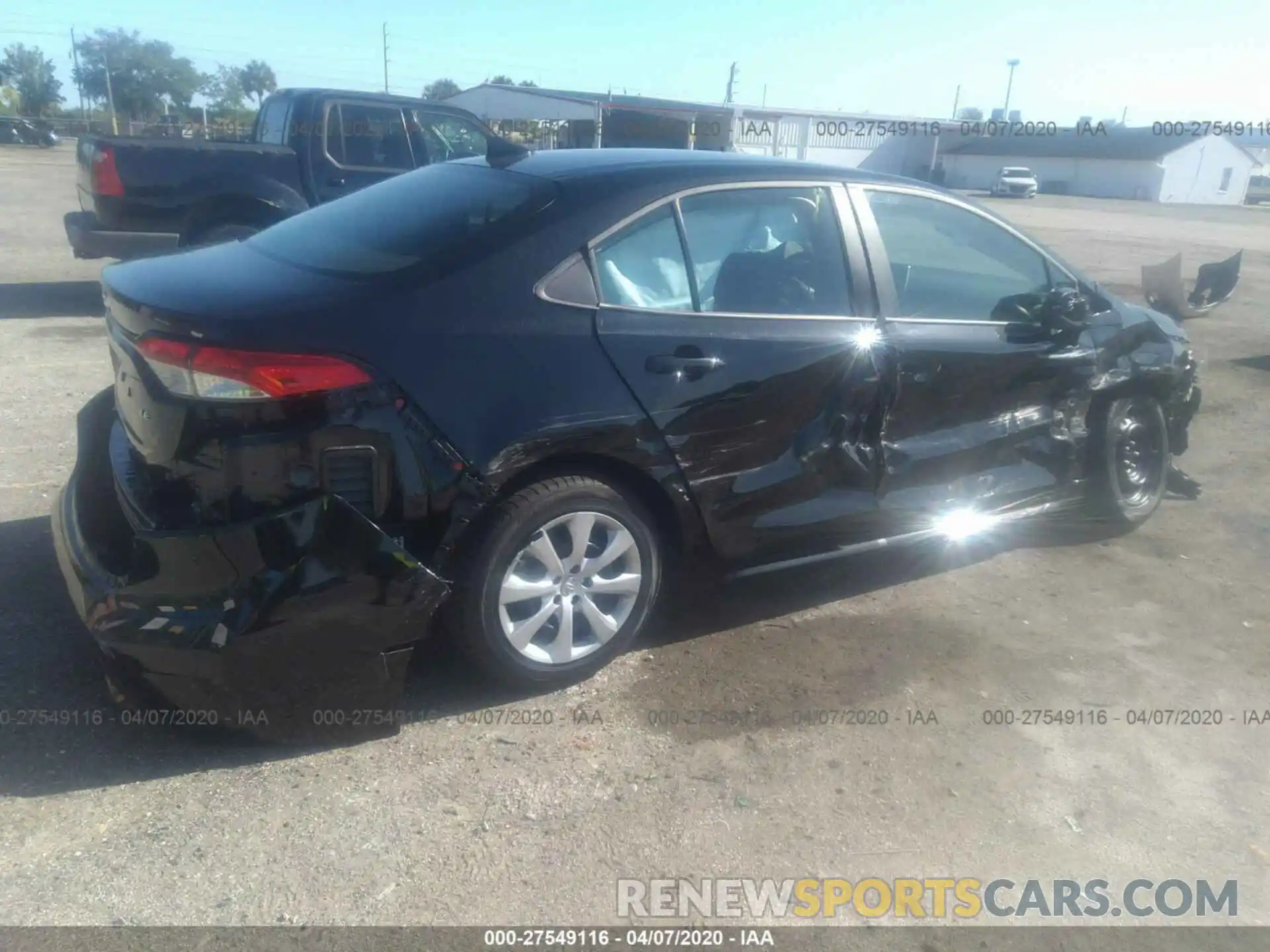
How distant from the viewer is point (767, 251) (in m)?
3.81

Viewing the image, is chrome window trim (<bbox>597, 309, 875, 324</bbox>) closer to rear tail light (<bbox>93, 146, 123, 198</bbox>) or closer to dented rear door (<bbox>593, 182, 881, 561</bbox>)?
dented rear door (<bbox>593, 182, 881, 561</bbox>)

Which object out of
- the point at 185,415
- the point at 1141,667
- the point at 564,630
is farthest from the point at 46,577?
the point at 1141,667

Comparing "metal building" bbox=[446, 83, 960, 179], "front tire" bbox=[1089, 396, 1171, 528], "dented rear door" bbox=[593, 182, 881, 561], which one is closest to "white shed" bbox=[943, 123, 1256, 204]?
"metal building" bbox=[446, 83, 960, 179]

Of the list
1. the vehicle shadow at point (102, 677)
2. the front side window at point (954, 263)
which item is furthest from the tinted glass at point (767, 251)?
the vehicle shadow at point (102, 677)

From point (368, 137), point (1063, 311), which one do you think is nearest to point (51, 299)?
point (368, 137)

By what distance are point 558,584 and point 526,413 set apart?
1.97ft

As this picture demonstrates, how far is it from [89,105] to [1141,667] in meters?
84.5

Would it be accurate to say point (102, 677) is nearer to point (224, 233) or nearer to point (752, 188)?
point (752, 188)

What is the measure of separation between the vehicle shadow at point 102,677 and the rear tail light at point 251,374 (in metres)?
1.02

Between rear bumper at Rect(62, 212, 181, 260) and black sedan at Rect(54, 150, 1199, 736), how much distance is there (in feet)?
17.8

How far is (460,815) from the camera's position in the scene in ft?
9.34

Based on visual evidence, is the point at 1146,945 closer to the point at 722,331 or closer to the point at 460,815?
the point at 460,815

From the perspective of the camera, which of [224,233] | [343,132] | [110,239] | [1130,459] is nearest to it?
[1130,459]

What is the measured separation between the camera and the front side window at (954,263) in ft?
13.4
